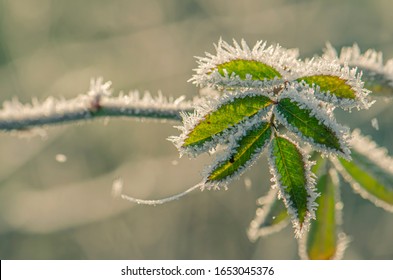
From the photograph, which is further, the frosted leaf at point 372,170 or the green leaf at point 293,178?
the frosted leaf at point 372,170

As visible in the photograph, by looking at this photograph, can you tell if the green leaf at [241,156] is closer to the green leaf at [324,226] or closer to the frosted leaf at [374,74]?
the frosted leaf at [374,74]

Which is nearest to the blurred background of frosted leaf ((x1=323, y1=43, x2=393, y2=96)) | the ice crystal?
the ice crystal

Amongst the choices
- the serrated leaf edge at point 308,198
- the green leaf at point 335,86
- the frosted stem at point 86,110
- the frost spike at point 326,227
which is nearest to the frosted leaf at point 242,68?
the green leaf at point 335,86

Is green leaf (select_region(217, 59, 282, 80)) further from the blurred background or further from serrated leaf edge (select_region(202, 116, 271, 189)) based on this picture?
the blurred background

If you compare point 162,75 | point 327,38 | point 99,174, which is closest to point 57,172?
point 99,174
